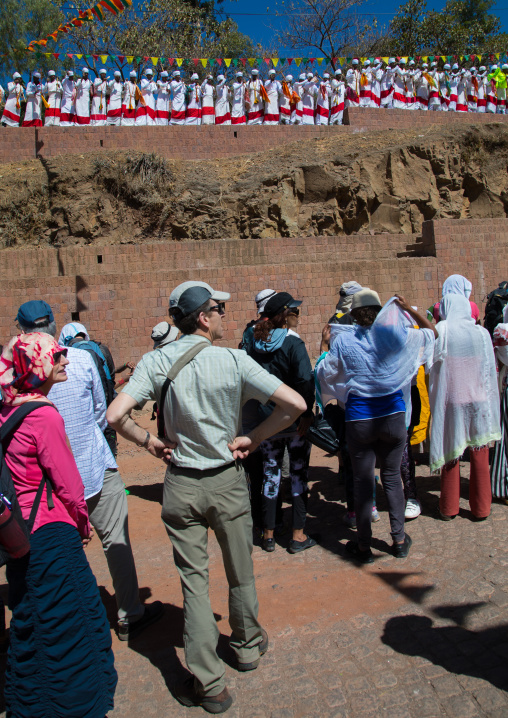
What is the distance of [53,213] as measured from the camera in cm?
1522

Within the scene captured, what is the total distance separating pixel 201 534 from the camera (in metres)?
2.75

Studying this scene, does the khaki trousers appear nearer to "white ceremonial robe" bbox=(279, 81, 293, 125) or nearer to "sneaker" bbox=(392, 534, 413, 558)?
"sneaker" bbox=(392, 534, 413, 558)

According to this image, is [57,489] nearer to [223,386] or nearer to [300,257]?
[223,386]

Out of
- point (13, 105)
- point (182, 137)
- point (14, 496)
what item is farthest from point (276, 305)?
point (13, 105)

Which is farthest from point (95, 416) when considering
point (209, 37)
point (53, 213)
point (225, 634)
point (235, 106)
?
point (209, 37)

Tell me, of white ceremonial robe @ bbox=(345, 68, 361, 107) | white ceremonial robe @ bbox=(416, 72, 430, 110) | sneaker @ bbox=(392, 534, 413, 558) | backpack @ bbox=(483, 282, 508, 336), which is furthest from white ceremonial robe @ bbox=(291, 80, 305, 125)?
sneaker @ bbox=(392, 534, 413, 558)

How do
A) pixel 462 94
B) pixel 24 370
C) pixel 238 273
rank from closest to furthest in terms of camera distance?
pixel 24 370, pixel 238 273, pixel 462 94

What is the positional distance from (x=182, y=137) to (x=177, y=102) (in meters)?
1.77

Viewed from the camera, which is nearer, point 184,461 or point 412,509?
point 184,461

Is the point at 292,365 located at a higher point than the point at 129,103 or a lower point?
lower

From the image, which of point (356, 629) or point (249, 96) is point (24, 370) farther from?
point (249, 96)

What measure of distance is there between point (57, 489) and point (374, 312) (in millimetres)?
2421

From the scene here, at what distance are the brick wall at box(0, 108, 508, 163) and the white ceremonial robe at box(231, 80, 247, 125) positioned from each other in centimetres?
132

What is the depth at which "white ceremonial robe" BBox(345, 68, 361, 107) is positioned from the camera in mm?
18562
